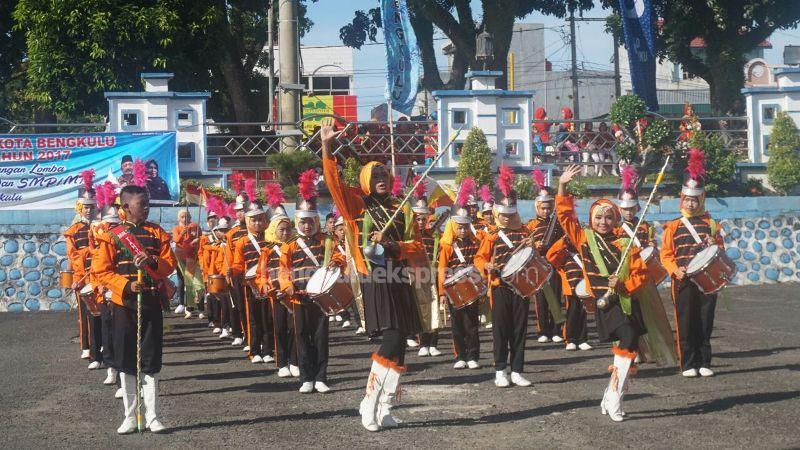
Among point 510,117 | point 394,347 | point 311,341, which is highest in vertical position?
point 510,117

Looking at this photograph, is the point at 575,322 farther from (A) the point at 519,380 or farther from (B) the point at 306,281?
(B) the point at 306,281

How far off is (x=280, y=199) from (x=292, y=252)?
1.46 metres

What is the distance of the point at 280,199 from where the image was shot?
12297mm

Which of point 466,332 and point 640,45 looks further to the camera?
point 640,45

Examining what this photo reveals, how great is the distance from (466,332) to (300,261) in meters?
2.11

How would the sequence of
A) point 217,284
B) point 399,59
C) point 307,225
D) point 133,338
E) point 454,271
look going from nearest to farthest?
point 133,338 < point 307,225 < point 454,271 < point 217,284 < point 399,59

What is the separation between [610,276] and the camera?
9172 millimetres

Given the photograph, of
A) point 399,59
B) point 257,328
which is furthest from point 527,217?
point 257,328

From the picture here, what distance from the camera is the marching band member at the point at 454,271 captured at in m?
12.0

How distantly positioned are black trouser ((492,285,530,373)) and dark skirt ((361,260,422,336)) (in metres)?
1.92

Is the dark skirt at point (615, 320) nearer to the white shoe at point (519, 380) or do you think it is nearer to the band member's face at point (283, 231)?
the white shoe at point (519, 380)

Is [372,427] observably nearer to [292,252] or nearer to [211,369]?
[292,252]

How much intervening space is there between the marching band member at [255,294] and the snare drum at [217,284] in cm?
157

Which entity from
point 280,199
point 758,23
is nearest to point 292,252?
point 280,199
